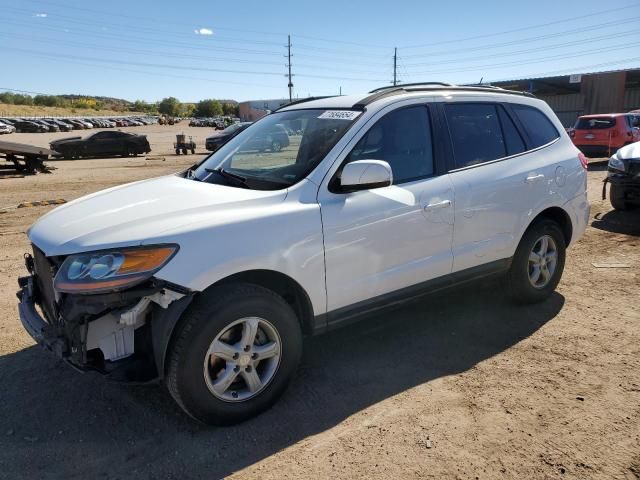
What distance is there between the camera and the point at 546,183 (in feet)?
14.2

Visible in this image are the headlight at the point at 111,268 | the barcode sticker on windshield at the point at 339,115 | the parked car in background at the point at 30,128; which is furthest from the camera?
the parked car in background at the point at 30,128

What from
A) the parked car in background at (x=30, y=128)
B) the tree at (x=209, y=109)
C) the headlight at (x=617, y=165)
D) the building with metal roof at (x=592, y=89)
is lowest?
the headlight at (x=617, y=165)

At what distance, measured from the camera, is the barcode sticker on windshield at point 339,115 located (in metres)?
3.43

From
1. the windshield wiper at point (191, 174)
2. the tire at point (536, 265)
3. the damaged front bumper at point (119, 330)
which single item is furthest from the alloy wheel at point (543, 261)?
the damaged front bumper at point (119, 330)

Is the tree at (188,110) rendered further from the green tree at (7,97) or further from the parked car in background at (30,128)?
the parked car in background at (30,128)

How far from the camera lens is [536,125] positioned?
4.49 m

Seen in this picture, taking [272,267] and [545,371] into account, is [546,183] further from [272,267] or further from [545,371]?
[272,267]

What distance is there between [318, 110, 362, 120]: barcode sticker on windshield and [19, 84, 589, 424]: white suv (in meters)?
0.02

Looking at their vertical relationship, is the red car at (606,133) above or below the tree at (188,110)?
below

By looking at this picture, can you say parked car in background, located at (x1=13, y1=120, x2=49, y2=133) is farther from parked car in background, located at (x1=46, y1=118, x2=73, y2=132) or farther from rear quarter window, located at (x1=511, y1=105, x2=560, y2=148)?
rear quarter window, located at (x1=511, y1=105, x2=560, y2=148)

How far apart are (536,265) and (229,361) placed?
3.04m

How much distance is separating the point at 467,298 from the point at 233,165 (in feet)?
8.66

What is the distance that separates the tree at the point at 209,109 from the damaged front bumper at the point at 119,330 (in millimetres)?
152927

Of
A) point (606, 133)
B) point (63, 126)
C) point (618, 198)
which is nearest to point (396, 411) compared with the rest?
point (618, 198)
